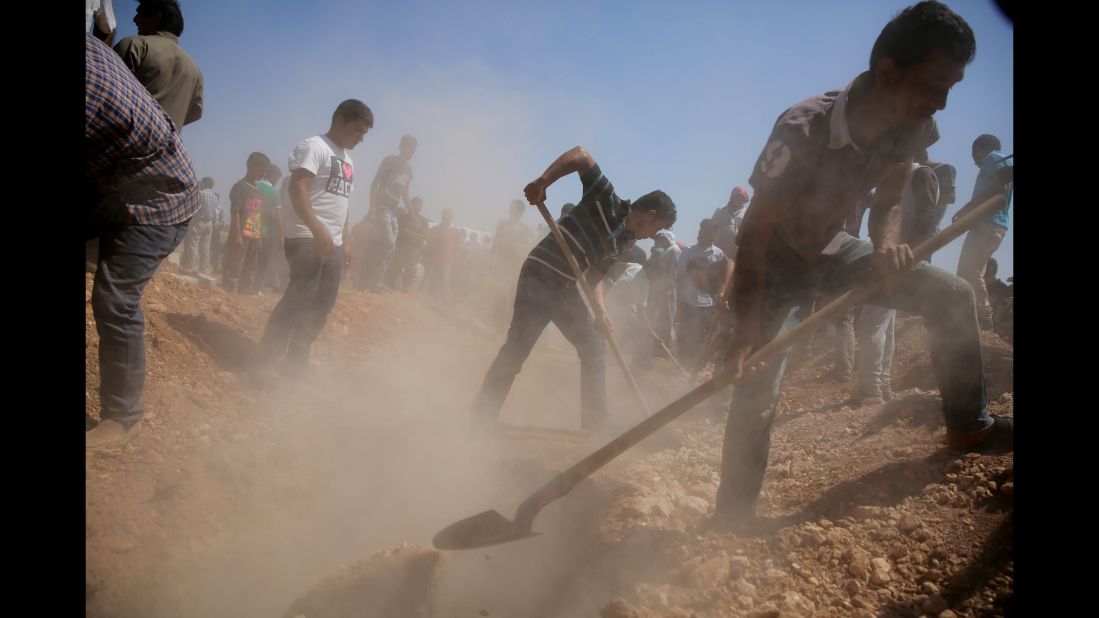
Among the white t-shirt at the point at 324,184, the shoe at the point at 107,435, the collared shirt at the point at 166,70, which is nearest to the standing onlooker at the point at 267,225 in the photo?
the white t-shirt at the point at 324,184

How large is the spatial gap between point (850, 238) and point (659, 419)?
3.90 ft

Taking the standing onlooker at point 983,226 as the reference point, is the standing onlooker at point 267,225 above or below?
below

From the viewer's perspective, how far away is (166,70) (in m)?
3.09

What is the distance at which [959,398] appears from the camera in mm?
2166

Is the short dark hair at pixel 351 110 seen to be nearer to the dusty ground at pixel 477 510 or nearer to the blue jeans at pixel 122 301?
the blue jeans at pixel 122 301

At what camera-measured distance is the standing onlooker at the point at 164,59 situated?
2979 mm

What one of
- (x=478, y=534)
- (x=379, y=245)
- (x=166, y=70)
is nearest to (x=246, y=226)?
(x=379, y=245)

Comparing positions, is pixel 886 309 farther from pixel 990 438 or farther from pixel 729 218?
pixel 729 218

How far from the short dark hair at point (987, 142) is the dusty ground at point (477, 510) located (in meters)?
2.71

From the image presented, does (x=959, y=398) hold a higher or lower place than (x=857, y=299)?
lower
